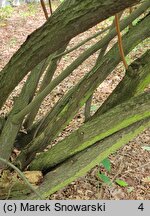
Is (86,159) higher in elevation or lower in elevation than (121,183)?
lower

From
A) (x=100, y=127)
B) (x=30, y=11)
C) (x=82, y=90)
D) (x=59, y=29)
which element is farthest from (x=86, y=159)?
(x=30, y=11)

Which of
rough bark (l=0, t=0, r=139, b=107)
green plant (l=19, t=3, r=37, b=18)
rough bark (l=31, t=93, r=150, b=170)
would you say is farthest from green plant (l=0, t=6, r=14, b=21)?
rough bark (l=0, t=0, r=139, b=107)

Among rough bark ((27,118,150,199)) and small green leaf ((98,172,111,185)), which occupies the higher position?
small green leaf ((98,172,111,185))

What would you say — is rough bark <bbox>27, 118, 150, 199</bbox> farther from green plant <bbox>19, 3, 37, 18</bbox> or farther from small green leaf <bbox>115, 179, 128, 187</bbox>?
green plant <bbox>19, 3, 37, 18</bbox>

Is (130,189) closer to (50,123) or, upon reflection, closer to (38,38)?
(50,123)

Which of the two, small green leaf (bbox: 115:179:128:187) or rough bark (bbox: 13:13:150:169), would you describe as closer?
rough bark (bbox: 13:13:150:169)

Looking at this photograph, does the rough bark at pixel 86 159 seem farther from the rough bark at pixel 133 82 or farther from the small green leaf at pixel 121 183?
the small green leaf at pixel 121 183

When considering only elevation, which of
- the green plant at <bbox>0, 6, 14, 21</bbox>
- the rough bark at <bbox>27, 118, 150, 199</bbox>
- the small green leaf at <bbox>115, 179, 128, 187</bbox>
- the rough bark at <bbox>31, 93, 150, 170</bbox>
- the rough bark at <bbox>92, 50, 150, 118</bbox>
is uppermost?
the green plant at <bbox>0, 6, 14, 21</bbox>

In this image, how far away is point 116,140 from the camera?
143 centimetres

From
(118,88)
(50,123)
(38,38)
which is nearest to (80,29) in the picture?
(38,38)

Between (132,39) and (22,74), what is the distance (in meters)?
0.52

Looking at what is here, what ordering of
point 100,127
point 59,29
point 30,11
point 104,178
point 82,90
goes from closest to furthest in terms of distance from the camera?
point 59,29 → point 100,127 → point 82,90 → point 104,178 → point 30,11

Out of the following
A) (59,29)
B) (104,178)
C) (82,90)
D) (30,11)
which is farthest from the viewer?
(30,11)

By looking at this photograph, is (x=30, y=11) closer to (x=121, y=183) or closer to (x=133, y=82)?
(x=121, y=183)
